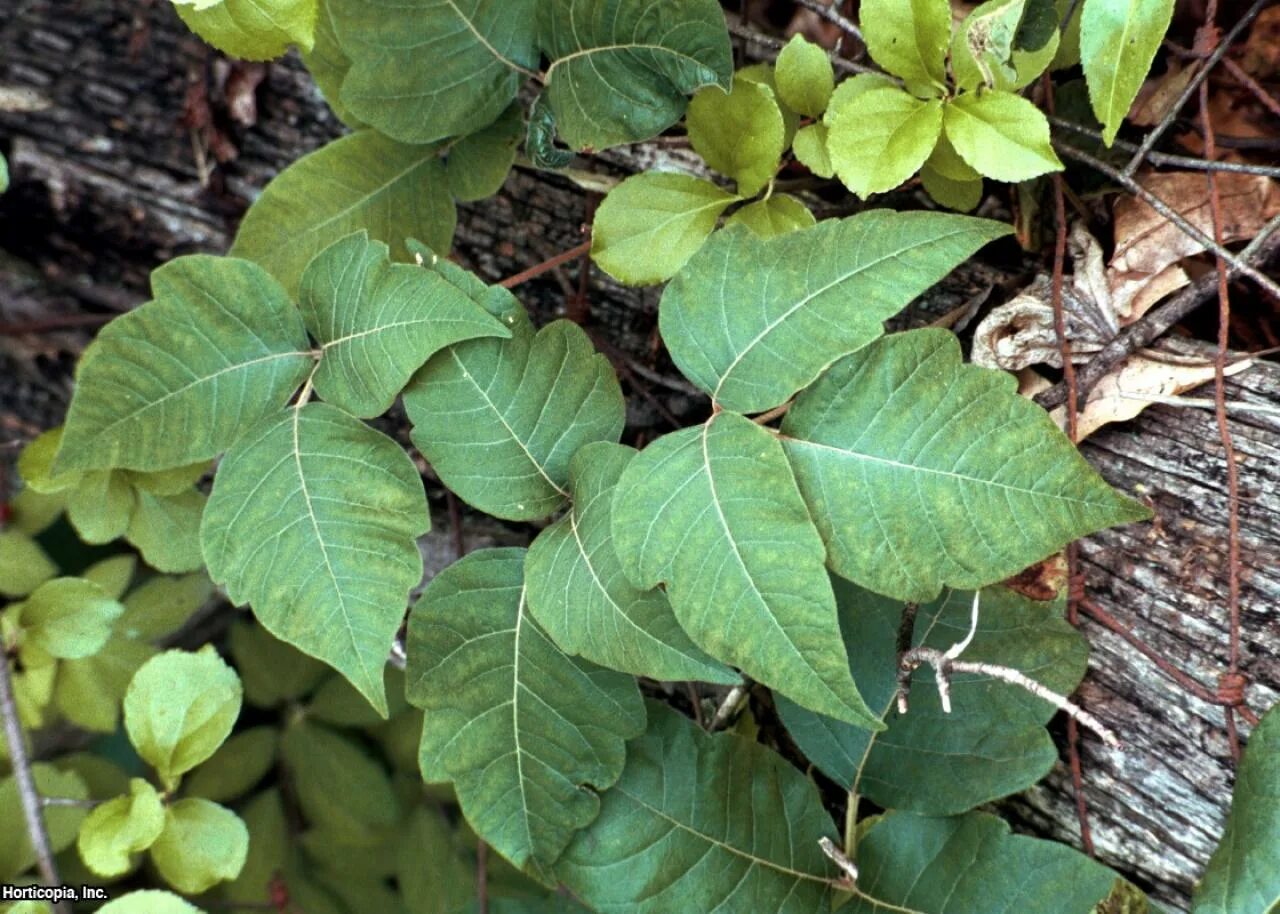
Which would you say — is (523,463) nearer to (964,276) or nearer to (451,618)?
(451,618)

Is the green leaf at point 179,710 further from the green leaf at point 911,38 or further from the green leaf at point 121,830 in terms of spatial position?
the green leaf at point 911,38

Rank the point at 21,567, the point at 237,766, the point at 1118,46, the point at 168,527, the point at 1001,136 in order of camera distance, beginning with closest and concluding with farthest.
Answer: the point at 1118,46, the point at 1001,136, the point at 168,527, the point at 21,567, the point at 237,766

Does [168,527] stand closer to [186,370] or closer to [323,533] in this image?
[186,370]

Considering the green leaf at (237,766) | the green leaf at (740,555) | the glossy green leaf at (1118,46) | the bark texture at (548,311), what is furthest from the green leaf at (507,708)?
the green leaf at (237,766)

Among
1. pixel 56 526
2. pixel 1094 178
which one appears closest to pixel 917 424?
pixel 1094 178

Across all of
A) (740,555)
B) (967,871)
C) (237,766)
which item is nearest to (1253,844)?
(967,871)
